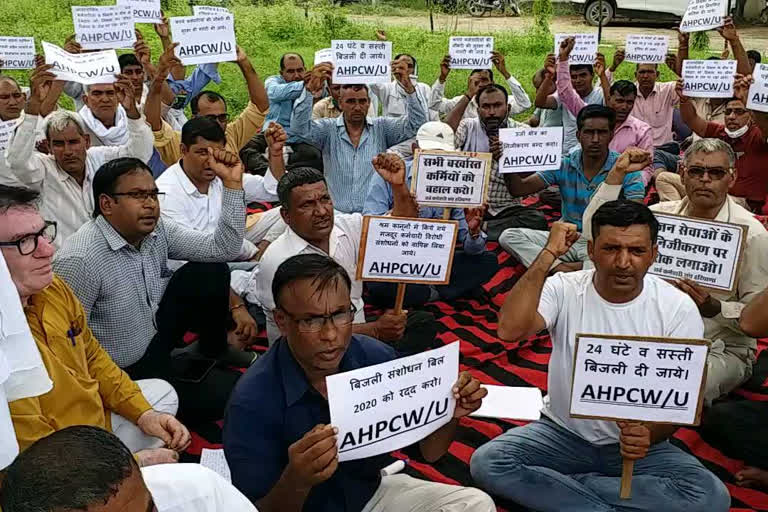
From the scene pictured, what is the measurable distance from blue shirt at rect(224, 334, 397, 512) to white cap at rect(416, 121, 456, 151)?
128 inches

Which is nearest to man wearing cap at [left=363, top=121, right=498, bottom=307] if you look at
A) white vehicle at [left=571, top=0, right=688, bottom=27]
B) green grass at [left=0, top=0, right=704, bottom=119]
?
green grass at [left=0, top=0, right=704, bottom=119]

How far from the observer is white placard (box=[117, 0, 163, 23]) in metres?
6.26

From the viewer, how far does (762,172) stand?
20.3 feet

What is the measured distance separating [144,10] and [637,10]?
11.7 metres

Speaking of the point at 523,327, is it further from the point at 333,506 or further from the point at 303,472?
the point at 303,472

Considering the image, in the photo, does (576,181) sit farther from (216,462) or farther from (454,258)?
(216,462)

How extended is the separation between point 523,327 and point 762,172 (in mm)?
4147

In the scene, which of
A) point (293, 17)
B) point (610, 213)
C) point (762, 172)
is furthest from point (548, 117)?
point (293, 17)

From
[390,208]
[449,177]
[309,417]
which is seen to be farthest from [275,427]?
[390,208]

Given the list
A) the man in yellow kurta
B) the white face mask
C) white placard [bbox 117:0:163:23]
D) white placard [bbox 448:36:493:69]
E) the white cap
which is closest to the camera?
the man in yellow kurta

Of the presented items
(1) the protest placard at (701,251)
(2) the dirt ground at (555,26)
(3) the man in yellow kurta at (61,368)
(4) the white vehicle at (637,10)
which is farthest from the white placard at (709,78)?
(4) the white vehicle at (637,10)

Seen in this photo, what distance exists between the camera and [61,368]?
2584mm

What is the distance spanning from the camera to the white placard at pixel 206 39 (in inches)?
225

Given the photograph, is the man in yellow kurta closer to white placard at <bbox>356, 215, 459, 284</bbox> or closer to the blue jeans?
white placard at <bbox>356, 215, 459, 284</bbox>
